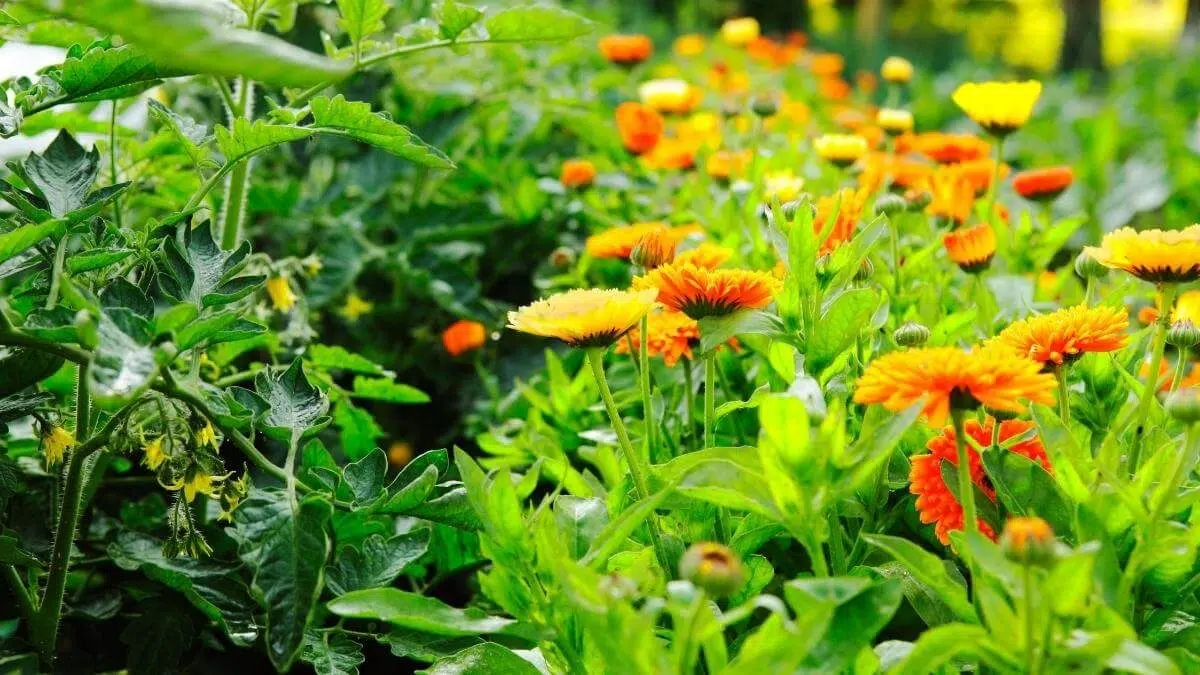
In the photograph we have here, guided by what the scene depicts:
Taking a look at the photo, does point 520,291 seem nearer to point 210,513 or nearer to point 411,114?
point 411,114

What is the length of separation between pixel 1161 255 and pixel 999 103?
2.12 ft

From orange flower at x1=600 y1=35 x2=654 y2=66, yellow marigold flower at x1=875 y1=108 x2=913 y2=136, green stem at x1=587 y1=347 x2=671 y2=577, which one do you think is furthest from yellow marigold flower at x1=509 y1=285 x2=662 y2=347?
orange flower at x1=600 y1=35 x2=654 y2=66

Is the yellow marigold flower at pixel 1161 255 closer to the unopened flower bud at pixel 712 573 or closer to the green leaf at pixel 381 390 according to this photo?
the unopened flower bud at pixel 712 573

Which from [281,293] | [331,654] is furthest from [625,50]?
[331,654]

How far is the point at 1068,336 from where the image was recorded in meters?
0.95

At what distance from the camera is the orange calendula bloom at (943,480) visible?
929mm

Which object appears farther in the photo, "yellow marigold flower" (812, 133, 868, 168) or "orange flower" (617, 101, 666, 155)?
"orange flower" (617, 101, 666, 155)

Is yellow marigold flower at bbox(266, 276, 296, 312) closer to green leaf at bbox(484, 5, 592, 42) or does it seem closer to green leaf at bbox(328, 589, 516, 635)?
green leaf at bbox(484, 5, 592, 42)

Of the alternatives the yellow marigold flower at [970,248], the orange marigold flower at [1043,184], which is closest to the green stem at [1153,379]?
the yellow marigold flower at [970,248]

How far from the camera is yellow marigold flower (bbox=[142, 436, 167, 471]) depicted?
97 cm

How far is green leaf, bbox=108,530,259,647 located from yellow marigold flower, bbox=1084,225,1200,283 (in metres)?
0.83

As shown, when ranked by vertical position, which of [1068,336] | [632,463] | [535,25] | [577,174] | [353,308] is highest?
[535,25]

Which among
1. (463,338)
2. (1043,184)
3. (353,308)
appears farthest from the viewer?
(353,308)

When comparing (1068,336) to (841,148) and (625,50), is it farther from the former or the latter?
(625,50)
